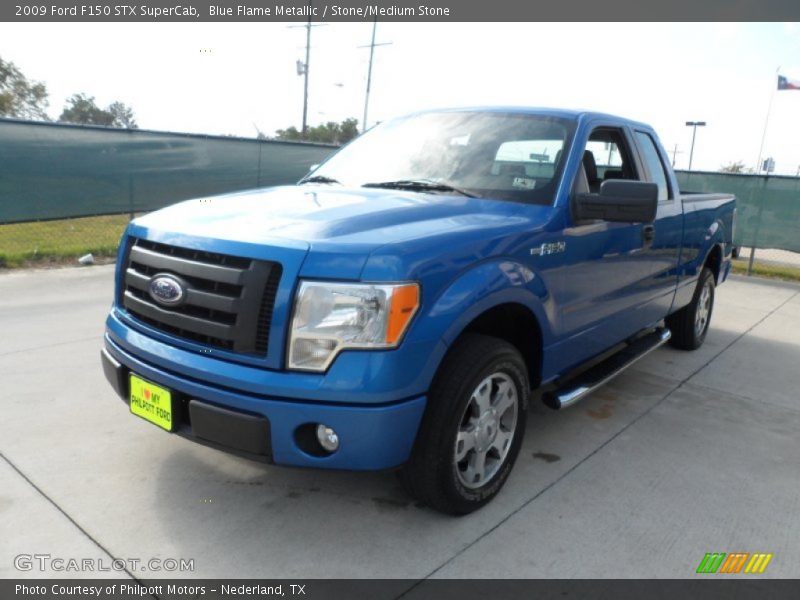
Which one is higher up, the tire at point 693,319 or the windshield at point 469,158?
the windshield at point 469,158

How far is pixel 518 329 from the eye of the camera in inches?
126

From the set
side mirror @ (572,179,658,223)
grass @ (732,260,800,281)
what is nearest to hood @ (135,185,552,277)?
side mirror @ (572,179,658,223)

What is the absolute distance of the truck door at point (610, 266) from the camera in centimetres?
334

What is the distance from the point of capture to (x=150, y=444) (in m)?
3.33

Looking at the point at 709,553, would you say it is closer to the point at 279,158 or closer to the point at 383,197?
the point at 383,197

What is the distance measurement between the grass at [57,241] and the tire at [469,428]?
7.20 meters

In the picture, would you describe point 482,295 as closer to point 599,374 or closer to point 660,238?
point 599,374

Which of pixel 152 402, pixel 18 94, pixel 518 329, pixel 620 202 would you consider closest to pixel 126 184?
pixel 152 402

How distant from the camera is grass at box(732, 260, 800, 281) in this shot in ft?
34.7

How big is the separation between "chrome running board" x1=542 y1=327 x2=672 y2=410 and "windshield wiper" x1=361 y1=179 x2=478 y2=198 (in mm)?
1136

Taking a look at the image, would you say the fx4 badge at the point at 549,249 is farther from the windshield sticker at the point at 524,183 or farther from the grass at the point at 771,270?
the grass at the point at 771,270

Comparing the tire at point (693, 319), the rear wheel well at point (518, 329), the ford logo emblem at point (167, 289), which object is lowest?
the tire at point (693, 319)

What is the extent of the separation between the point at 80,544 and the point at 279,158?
1090 centimetres

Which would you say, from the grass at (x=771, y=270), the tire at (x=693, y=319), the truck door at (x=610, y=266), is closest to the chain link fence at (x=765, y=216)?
the grass at (x=771, y=270)
